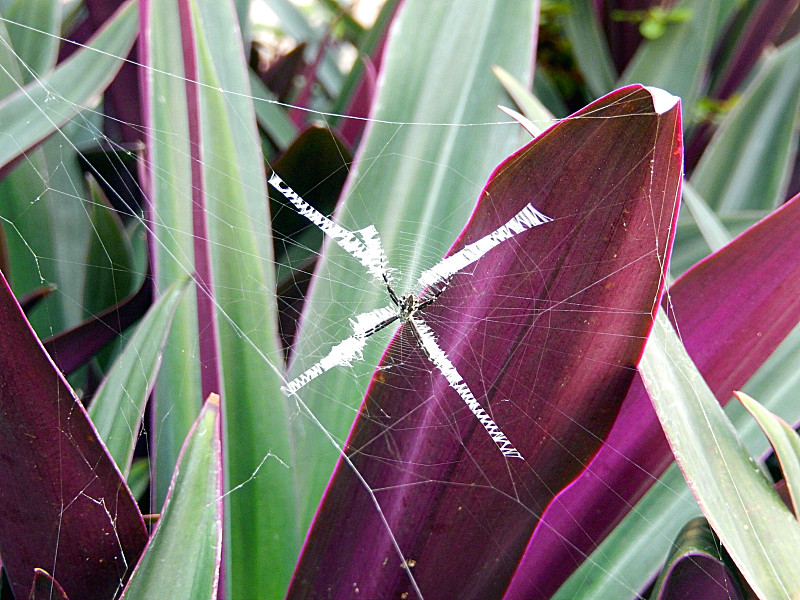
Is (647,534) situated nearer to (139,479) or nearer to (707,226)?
(707,226)

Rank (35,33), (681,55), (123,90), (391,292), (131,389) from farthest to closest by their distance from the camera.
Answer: (681,55)
(123,90)
(35,33)
(391,292)
(131,389)

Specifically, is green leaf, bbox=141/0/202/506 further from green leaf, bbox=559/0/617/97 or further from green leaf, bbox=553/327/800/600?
green leaf, bbox=559/0/617/97

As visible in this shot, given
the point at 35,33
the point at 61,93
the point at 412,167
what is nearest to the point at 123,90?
the point at 35,33

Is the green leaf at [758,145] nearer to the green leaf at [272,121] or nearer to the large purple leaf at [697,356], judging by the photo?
the large purple leaf at [697,356]

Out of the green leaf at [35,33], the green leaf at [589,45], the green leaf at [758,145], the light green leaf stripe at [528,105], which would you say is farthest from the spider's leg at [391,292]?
the green leaf at [589,45]

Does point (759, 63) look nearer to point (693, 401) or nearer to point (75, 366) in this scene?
point (693, 401)

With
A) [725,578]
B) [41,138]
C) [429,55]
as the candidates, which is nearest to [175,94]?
[41,138]
